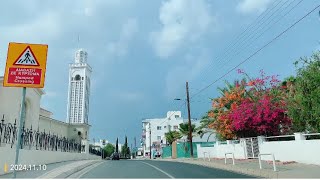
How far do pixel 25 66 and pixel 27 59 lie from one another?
0.17m

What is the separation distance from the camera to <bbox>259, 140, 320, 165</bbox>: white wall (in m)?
19.0

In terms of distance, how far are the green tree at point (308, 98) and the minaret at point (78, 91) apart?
107m

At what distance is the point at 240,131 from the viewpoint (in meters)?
29.1

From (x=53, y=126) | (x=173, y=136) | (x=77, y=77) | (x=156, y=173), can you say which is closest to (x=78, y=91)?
(x=77, y=77)

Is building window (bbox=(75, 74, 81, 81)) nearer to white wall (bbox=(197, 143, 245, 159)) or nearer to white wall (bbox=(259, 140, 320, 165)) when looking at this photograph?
white wall (bbox=(197, 143, 245, 159))

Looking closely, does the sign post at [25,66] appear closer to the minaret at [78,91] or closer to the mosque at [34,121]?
the mosque at [34,121]

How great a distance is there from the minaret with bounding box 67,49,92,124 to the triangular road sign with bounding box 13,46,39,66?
118 metres

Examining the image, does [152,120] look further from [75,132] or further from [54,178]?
[54,178]

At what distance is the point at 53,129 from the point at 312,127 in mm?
28909

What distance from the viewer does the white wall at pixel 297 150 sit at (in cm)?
1897

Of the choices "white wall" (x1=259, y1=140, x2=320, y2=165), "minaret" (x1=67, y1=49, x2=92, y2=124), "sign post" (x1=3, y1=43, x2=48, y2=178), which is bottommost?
"white wall" (x1=259, y1=140, x2=320, y2=165)

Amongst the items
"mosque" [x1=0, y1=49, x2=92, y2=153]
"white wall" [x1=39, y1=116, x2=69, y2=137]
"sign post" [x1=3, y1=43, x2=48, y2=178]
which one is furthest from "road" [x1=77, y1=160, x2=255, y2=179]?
"white wall" [x1=39, y1=116, x2=69, y2=137]

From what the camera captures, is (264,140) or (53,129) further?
(53,129)

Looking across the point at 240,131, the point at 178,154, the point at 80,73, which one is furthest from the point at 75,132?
the point at 80,73
